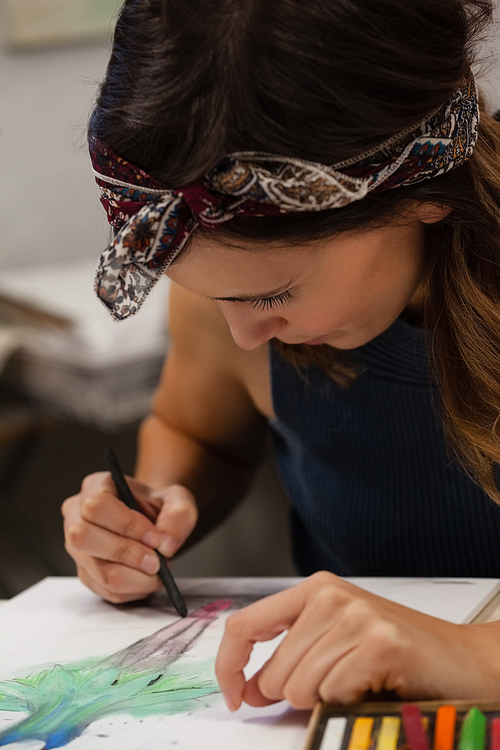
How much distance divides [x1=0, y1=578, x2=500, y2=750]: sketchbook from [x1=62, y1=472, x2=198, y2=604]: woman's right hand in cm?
3

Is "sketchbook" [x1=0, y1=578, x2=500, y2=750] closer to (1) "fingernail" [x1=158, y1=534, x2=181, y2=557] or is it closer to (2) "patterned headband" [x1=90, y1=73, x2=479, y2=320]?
(1) "fingernail" [x1=158, y1=534, x2=181, y2=557]

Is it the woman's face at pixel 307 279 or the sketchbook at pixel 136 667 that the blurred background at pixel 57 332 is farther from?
the woman's face at pixel 307 279

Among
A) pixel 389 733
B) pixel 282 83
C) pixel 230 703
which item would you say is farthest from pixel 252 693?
pixel 282 83

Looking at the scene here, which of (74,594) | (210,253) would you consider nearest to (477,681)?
(210,253)

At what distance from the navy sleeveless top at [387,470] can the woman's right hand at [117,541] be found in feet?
0.65

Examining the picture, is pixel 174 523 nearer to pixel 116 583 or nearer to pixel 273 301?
pixel 116 583

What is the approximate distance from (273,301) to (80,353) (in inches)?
32.8

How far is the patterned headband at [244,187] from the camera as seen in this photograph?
54 cm

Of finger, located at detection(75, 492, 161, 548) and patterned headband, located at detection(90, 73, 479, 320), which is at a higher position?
patterned headband, located at detection(90, 73, 479, 320)

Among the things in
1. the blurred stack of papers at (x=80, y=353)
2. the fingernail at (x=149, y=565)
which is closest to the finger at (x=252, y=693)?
the fingernail at (x=149, y=565)

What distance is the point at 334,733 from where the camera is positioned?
46 cm

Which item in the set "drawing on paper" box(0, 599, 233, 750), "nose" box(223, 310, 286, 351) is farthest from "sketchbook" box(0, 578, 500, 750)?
"nose" box(223, 310, 286, 351)

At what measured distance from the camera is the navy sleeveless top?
2.79ft

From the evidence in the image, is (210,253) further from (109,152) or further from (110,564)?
(110,564)
